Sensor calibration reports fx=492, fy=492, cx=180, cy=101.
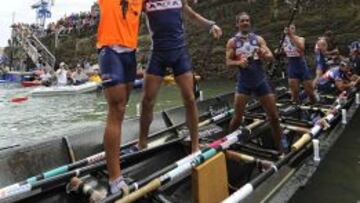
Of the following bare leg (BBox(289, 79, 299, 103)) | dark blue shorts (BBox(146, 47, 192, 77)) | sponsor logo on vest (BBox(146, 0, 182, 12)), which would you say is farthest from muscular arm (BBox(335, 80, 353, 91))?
sponsor logo on vest (BBox(146, 0, 182, 12))

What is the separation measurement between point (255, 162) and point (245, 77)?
163 centimetres

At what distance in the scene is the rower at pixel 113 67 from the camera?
415 centimetres

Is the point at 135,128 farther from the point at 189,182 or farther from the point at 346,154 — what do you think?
the point at 346,154

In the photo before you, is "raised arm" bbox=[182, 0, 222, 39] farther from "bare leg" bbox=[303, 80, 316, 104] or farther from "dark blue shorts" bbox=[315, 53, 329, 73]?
"dark blue shorts" bbox=[315, 53, 329, 73]

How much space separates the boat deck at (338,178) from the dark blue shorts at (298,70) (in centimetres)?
166

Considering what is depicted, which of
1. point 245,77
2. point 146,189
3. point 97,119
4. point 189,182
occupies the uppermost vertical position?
point 245,77

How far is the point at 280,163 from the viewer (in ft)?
17.0

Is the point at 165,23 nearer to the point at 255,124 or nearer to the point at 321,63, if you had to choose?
the point at 255,124

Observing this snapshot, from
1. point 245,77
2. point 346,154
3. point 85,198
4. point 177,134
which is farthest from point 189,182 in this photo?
point 346,154

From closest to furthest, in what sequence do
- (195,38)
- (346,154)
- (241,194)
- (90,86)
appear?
1. (241,194)
2. (346,154)
3. (90,86)
4. (195,38)

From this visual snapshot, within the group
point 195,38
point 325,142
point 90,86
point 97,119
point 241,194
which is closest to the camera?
point 241,194

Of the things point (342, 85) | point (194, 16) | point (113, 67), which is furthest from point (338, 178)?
point (342, 85)

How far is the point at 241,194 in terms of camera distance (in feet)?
13.1

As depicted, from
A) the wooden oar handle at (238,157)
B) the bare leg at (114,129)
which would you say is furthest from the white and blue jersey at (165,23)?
the wooden oar handle at (238,157)
